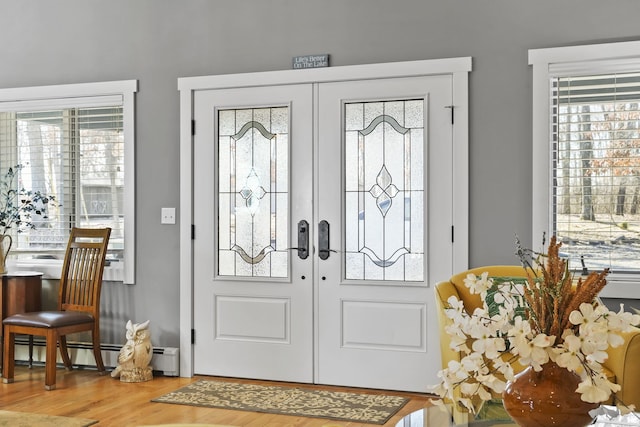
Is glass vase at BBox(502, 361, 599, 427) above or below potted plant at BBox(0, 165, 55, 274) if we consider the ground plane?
below

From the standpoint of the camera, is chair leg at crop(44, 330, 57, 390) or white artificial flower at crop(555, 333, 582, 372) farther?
chair leg at crop(44, 330, 57, 390)

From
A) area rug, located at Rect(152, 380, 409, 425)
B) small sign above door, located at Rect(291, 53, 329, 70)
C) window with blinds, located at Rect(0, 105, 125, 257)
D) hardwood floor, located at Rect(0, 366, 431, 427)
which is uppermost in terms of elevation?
small sign above door, located at Rect(291, 53, 329, 70)

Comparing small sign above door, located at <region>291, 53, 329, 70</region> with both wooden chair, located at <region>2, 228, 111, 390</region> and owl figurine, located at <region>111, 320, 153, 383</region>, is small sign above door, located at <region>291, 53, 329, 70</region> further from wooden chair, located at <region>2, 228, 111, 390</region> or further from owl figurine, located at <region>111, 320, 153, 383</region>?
owl figurine, located at <region>111, 320, 153, 383</region>

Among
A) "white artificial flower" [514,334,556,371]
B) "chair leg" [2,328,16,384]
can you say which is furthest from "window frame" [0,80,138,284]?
"white artificial flower" [514,334,556,371]

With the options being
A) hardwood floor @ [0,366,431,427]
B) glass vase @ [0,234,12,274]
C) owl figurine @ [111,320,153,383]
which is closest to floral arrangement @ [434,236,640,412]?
hardwood floor @ [0,366,431,427]

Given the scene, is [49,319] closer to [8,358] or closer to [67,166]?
[8,358]

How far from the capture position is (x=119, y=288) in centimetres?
566

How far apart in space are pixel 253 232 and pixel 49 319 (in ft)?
4.83

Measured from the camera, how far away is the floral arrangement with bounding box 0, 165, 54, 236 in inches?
232

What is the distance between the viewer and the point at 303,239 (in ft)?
16.9

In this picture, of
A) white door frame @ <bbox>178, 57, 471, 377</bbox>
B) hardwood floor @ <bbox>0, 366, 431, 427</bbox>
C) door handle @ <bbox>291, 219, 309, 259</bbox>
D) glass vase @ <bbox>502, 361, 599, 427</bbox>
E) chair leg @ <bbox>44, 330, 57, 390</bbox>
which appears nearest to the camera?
glass vase @ <bbox>502, 361, 599, 427</bbox>

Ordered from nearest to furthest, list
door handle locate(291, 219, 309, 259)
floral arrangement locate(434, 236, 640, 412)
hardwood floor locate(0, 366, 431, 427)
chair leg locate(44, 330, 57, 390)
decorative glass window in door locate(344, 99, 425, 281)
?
floral arrangement locate(434, 236, 640, 412), hardwood floor locate(0, 366, 431, 427), decorative glass window in door locate(344, 99, 425, 281), chair leg locate(44, 330, 57, 390), door handle locate(291, 219, 309, 259)

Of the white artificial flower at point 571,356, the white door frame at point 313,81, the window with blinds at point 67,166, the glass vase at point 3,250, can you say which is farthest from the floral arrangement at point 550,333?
the glass vase at point 3,250

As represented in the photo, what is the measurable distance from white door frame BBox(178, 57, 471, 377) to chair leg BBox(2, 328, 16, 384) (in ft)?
3.76
